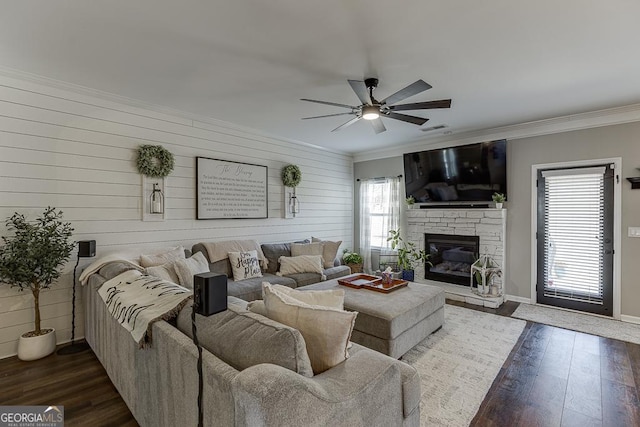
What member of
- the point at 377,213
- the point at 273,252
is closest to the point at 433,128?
the point at 377,213

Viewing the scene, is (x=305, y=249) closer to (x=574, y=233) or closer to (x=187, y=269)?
(x=187, y=269)

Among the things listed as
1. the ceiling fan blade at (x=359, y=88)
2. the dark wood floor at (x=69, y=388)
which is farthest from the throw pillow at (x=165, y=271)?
the ceiling fan blade at (x=359, y=88)

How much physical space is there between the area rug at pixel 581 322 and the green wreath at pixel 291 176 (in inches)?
147

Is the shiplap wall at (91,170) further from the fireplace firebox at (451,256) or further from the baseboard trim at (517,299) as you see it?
the baseboard trim at (517,299)

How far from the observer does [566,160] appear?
415 centimetres

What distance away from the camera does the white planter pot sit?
9.07 feet

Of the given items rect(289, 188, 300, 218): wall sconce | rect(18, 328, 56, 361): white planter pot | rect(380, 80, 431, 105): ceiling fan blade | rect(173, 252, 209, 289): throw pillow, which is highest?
rect(380, 80, 431, 105): ceiling fan blade

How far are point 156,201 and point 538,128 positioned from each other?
17.2ft

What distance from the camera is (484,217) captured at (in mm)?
4699

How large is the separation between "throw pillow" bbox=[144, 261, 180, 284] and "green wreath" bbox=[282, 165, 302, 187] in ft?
8.11

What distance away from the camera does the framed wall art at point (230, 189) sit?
164 inches

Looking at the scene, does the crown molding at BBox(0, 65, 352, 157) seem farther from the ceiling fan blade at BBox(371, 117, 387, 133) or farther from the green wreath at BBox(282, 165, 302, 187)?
the ceiling fan blade at BBox(371, 117, 387, 133)

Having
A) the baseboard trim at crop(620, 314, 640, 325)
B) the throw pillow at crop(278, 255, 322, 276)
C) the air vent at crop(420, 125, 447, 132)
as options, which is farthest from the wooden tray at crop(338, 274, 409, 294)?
the baseboard trim at crop(620, 314, 640, 325)

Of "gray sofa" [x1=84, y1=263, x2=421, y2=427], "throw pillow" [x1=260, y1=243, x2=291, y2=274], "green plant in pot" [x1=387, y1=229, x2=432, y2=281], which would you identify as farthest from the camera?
"green plant in pot" [x1=387, y1=229, x2=432, y2=281]
